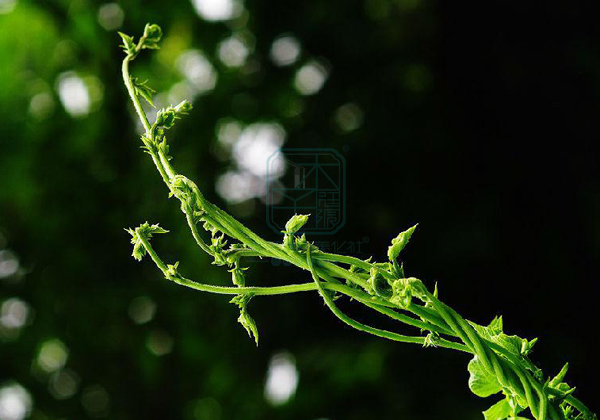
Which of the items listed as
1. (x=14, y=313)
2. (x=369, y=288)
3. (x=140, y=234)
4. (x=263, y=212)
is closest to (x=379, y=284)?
(x=369, y=288)

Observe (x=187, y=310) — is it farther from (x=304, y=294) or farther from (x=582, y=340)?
(x=582, y=340)

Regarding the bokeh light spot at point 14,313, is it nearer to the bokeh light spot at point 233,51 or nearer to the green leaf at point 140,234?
the bokeh light spot at point 233,51

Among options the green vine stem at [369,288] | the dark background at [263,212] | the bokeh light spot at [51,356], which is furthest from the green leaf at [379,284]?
the bokeh light spot at [51,356]

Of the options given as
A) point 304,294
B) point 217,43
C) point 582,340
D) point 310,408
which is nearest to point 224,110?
point 217,43

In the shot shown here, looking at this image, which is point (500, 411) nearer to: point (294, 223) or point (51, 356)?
point (294, 223)

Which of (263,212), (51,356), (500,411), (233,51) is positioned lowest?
(51,356)

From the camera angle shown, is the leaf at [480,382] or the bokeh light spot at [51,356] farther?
the bokeh light spot at [51,356]
